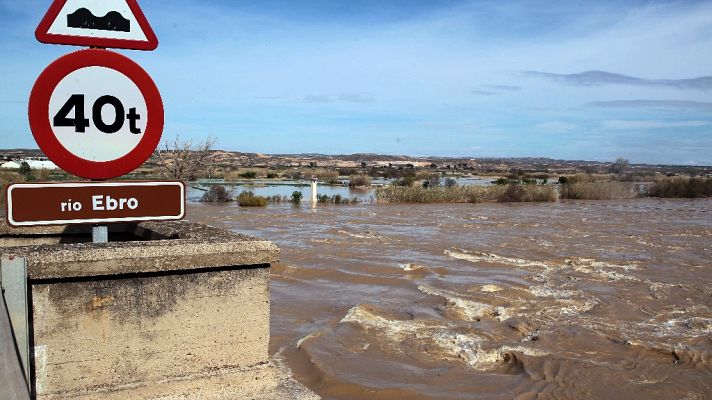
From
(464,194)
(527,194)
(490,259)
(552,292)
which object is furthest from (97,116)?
(527,194)

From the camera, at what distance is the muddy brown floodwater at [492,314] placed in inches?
234

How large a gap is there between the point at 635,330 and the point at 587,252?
729 centimetres

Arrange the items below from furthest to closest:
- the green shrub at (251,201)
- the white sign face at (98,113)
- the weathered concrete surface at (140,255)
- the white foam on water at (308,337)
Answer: the green shrub at (251,201) < the white foam on water at (308,337) < the white sign face at (98,113) < the weathered concrete surface at (140,255)

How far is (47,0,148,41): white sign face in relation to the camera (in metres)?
2.73

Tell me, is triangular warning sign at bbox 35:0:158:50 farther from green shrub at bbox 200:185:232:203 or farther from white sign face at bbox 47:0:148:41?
green shrub at bbox 200:185:232:203

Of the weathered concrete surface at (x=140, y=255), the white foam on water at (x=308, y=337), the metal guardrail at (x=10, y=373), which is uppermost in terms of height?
the weathered concrete surface at (x=140, y=255)

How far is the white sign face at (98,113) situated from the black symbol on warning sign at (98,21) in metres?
0.20

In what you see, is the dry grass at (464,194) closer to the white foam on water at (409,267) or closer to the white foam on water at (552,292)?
the white foam on water at (409,267)

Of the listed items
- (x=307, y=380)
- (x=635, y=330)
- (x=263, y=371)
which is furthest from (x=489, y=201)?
(x=263, y=371)

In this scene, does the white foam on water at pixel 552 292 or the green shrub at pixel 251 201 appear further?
the green shrub at pixel 251 201

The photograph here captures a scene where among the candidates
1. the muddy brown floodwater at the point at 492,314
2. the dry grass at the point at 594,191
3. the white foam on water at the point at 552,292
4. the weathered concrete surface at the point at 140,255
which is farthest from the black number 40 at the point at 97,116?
the dry grass at the point at 594,191

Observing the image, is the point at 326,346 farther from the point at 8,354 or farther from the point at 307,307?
the point at 8,354

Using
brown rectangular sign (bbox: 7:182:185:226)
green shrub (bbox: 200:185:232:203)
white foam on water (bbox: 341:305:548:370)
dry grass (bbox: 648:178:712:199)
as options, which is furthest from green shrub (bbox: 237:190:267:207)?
dry grass (bbox: 648:178:712:199)

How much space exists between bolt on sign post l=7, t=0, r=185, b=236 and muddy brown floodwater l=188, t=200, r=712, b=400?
3403mm
